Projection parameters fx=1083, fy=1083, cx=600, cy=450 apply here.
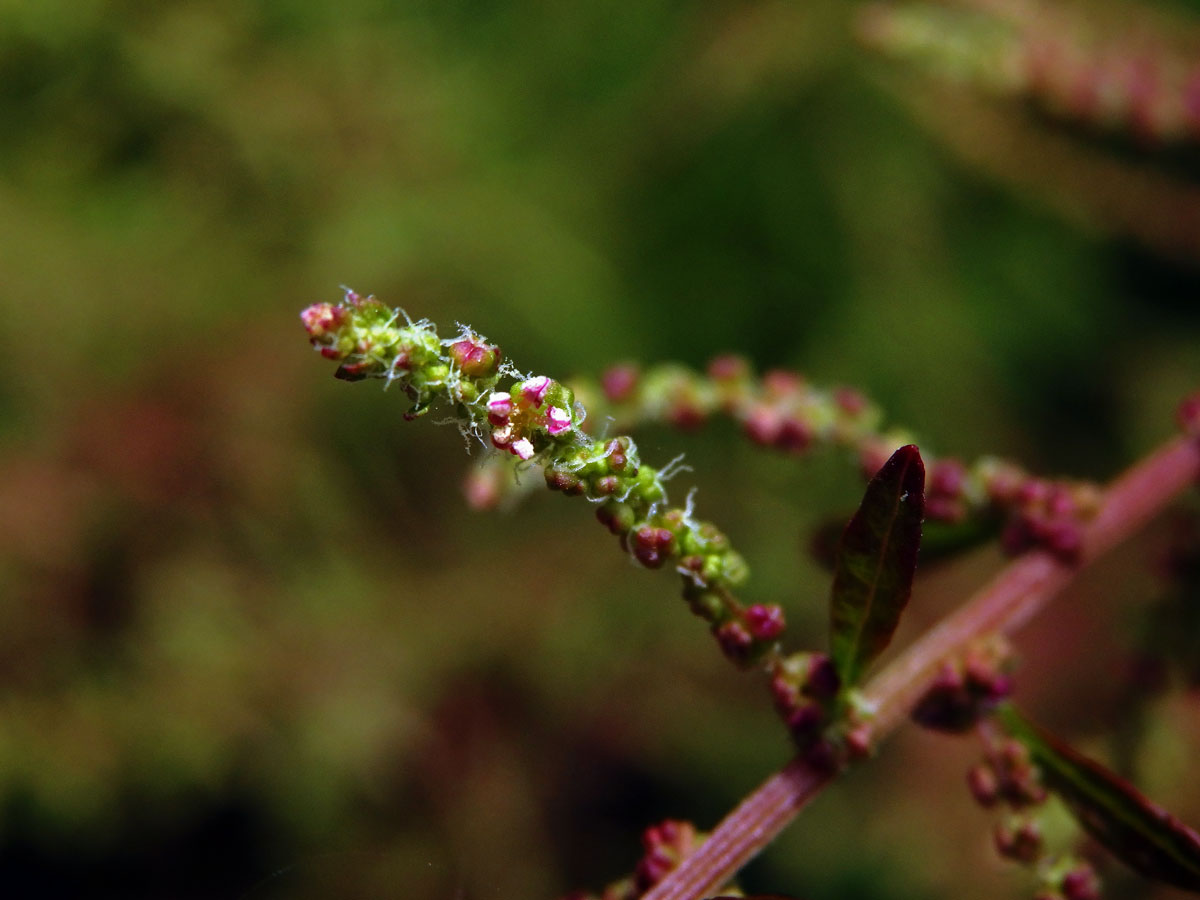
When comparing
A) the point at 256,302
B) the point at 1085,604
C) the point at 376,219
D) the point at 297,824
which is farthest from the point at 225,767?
the point at 1085,604

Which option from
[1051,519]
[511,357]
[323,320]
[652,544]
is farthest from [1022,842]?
[511,357]

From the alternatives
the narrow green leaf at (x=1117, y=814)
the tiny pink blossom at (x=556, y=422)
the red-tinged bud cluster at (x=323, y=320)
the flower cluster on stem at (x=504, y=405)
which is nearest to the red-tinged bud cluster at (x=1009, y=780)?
the narrow green leaf at (x=1117, y=814)

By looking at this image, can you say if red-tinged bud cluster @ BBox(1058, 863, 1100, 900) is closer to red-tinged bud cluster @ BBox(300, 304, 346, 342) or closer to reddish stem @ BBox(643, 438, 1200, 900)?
reddish stem @ BBox(643, 438, 1200, 900)

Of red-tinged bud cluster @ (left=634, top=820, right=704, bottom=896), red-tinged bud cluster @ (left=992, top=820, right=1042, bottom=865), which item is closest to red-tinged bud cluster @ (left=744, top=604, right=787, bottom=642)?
red-tinged bud cluster @ (left=634, top=820, right=704, bottom=896)

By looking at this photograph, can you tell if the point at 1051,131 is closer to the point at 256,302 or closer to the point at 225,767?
the point at 256,302

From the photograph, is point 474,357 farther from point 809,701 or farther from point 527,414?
point 809,701
